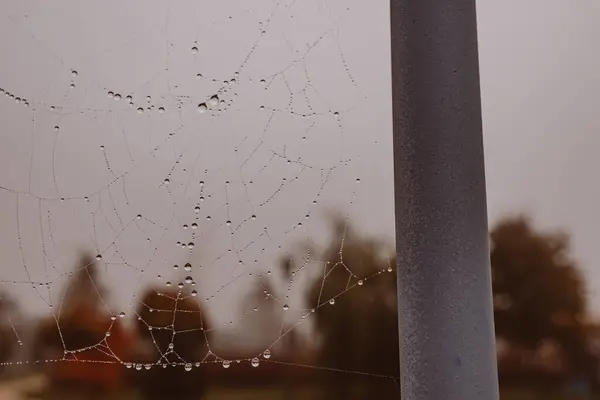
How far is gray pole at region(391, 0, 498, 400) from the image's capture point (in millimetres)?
580

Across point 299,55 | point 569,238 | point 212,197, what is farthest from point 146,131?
point 569,238

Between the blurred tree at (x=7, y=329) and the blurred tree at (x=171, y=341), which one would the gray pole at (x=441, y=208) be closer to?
the blurred tree at (x=171, y=341)

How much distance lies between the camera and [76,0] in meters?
1.04

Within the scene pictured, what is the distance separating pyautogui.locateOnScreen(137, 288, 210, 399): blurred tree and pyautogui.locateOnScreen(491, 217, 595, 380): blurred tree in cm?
53

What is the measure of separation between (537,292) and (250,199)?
1.78 feet

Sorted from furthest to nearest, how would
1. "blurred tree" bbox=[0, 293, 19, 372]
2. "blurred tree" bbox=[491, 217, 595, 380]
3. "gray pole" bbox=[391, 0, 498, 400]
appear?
"blurred tree" bbox=[491, 217, 595, 380]
"blurred tree" bbox=[0, 293, 19, 372]
"gray pole" bbox=[391, 0, 498, 400]

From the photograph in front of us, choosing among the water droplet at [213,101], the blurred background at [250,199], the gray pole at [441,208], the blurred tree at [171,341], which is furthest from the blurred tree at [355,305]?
the gray pole at [441,208]

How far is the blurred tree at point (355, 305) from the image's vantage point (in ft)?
3.48

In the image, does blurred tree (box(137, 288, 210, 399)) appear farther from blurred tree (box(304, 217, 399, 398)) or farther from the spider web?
Result: blurred tree (box(304, 217, 399, 398))

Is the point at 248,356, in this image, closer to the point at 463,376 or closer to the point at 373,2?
the point at 463,376

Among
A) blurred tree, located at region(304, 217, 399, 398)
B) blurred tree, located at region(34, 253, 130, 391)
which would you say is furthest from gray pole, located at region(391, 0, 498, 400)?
Result: blurred tree, located at region(34, 253, 130, 391)

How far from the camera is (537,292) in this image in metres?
1.08

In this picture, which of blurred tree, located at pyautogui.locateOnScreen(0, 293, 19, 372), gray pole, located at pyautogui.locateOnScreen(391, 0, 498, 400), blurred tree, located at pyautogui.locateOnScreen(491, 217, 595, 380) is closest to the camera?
gray pole, located at pyautogui.locateOnScreen(391, 0, 498, 400)

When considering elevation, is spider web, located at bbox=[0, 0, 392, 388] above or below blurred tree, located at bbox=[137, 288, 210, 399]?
above
